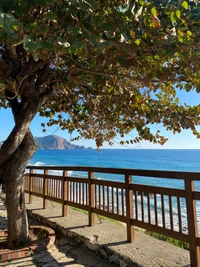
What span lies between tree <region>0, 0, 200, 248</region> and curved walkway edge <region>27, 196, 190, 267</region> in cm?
86

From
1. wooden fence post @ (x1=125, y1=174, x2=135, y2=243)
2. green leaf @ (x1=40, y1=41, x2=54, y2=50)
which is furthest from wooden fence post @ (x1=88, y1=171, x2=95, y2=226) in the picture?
green leaf @ (x1=40, y1=41, x2=54, y2=50)

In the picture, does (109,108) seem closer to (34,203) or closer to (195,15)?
(195,15)

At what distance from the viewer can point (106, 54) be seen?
2098 millimetres

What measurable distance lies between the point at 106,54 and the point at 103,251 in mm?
2514

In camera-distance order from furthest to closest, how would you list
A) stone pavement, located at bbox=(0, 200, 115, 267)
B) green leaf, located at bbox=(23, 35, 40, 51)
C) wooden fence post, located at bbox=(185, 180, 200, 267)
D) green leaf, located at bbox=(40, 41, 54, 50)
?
stone pavement, located at bbox=(0, 200, 115, 267), wooden fence post, located at bbox=(185, 180, 200, 267), green leaf, located at bbox=(40, 41, 54, 50), green leaf, located at bbox=(23, 35, 40, 51)

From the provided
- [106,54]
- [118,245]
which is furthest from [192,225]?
[106,54]

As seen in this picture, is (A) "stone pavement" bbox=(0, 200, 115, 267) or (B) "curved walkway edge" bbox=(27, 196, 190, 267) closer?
(B) "curved walkway edge" bbox=(27, 196, 190, 267)

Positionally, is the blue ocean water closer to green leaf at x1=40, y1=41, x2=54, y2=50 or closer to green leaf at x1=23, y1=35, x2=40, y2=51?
green leaf at x1=40, y1=41, x2=54, y2=50

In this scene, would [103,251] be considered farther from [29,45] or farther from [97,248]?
[29,45]

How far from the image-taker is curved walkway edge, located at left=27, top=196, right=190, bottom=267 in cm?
261

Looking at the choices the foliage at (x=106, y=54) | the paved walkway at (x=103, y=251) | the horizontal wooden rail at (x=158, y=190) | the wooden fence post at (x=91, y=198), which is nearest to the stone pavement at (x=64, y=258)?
the paved walkway at (x=103, y=251)

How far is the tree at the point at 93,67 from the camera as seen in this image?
5.15 feet

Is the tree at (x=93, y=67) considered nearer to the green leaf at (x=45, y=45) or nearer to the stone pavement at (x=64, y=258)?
the green leaf at (x=45, y=45)

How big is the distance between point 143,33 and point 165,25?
0.68ft
